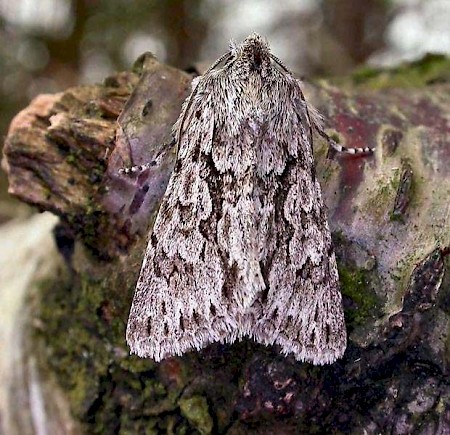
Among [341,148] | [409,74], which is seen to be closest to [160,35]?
[409,74]

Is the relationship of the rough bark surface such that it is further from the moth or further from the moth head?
the moth head

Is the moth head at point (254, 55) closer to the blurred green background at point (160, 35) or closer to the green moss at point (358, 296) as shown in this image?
the green moss at point (358, 296)

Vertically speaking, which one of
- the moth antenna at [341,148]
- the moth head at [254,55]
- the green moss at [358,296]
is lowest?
the green moss at [358,296]

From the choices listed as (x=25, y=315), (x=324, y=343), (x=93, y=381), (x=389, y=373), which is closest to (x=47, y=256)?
(x=25, y=315)

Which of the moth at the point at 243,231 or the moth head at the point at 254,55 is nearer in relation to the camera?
the moth at the point at 243,231

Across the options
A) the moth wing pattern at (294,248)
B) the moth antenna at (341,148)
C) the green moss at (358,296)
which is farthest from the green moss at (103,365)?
the moth antenna at (341,148)

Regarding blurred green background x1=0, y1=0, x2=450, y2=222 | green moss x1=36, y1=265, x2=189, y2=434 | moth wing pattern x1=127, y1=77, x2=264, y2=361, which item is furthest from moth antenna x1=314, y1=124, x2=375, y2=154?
blurred green background x1=0, y1=0, x2=450, y2=222
